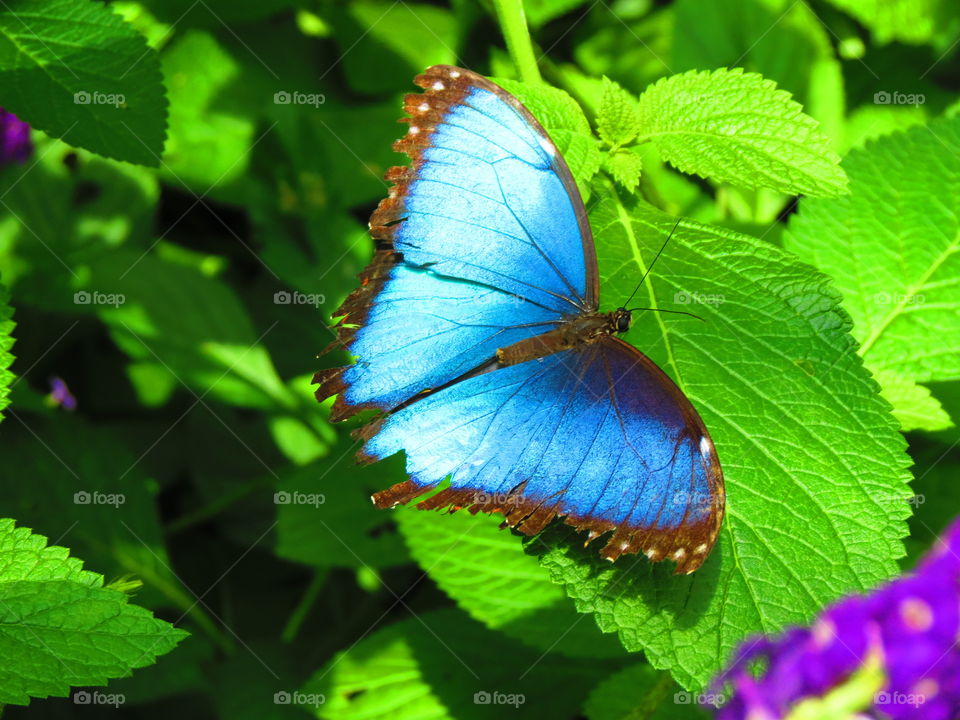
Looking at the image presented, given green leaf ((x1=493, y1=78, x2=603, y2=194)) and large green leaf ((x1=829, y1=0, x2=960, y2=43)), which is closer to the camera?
green leaf ((x1=493, y1=78, x2=603, y2=194))

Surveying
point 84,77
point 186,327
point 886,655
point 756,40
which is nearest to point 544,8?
point 756,40

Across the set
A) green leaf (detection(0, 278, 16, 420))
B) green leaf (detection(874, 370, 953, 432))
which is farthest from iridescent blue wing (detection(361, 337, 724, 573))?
green leaf (detection(874, 370, 953, 432))

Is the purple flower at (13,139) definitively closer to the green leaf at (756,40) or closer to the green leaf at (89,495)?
the green leaf at (89,495)

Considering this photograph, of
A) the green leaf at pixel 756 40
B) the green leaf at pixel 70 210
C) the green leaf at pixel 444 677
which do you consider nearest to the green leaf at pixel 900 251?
the green leaf at pixel 756 40

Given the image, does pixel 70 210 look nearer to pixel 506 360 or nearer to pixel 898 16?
pixel 506 360

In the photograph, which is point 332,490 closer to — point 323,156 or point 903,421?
point 323,156

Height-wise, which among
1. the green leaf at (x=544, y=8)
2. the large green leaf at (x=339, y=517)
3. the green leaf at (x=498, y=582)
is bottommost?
the green leaf at (x=498, y=582)

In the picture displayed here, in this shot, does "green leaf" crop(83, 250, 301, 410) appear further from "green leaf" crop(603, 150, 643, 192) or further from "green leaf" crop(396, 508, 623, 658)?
"green leaf" crop(603, 150, 643, 192)
